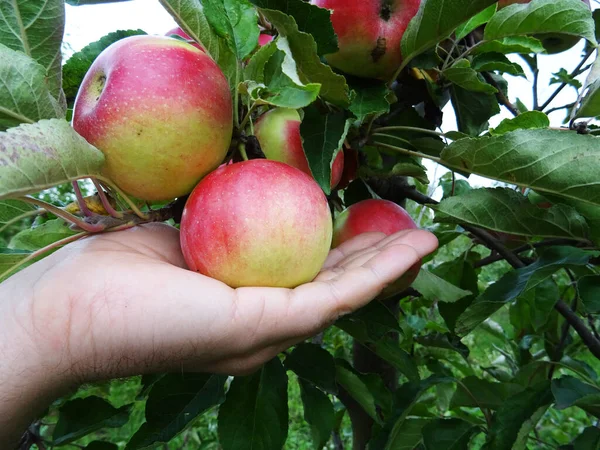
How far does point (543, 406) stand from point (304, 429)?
165 cm

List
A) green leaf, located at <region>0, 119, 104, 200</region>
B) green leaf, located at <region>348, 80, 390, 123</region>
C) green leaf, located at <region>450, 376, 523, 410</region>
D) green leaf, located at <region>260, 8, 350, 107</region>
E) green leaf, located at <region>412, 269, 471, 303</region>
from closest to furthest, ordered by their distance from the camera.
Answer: green leaf, located at <region>0, 119, 104, 200</region> → green leaf, located at <region>260, 8, 350, 107</region> → green leaf, located at <region>348, 80, 390, 123</region> → green leaf, located at <region>412, 269, 471, 303</region> → green leaf, located at <region>450, 376, 523, 410</region>

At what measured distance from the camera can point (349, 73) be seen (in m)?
0.78

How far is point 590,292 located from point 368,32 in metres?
0.49

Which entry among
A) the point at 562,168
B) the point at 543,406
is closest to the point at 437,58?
the point at 562,168

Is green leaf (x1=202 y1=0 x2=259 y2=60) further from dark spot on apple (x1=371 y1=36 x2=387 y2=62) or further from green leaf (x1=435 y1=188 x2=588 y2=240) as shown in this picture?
green leaf (x1=435 y1=188 x2=588 y2=240)

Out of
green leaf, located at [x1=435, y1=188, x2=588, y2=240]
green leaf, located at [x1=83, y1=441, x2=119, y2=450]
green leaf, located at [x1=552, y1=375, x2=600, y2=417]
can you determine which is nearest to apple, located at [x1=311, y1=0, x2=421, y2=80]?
green leaf, located at [x1=435, y1=188, x2=588, y2=240]

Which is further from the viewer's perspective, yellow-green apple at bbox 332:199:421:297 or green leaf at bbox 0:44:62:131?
yellow-green apple at bbox 332:199:421:297

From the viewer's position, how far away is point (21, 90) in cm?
55

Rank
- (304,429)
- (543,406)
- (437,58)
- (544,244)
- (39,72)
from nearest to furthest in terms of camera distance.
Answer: (39,72) → (437,58) → (543,406) → (544,244) → (304,429)

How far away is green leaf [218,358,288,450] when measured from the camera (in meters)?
0.85

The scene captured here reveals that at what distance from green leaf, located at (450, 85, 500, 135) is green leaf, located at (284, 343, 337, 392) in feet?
1.43

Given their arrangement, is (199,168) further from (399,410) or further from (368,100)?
(399,410)

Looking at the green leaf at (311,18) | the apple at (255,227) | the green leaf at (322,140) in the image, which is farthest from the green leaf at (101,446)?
the green leaf at (311,18)

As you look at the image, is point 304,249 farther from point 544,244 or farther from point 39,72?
point 544,244
